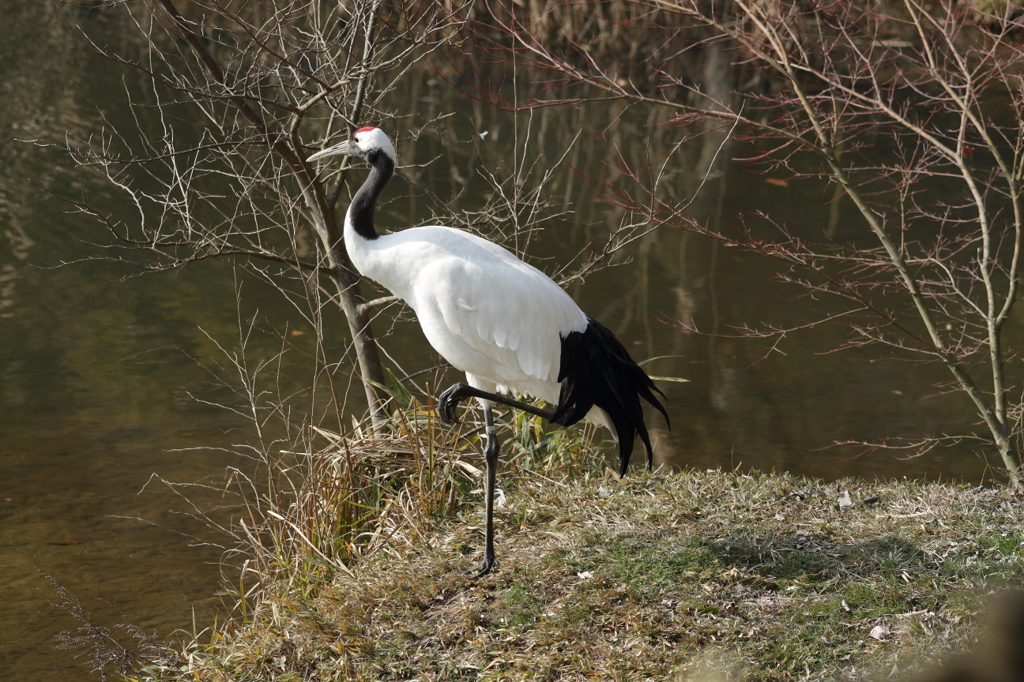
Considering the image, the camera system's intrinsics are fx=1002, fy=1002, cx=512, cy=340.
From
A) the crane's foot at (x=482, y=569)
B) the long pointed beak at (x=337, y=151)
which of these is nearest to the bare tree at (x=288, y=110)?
the long pointed beak at (x=337, y=151)

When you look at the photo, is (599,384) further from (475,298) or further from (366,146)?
(366,146)

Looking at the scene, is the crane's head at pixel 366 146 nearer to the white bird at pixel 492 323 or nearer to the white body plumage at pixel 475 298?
the white bird at pixel 492 323

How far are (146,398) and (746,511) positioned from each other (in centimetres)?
401

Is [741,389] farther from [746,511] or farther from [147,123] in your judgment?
[147,123]

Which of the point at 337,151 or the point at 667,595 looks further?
the point at 337,151

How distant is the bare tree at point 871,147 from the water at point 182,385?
1.19ft

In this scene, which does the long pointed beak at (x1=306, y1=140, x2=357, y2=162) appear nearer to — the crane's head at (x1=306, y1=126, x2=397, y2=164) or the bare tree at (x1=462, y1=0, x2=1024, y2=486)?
the crane's head at (x1=306, y1=126, x2=397, y2=164)

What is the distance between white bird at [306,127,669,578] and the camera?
370 cm

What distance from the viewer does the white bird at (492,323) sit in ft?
12.1

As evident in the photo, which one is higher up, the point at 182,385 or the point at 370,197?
the point at 370,197

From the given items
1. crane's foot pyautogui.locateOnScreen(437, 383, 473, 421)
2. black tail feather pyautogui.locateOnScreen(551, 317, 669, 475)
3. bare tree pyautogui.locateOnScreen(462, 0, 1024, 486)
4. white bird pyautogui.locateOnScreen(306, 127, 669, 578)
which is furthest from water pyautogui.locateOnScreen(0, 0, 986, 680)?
crane's foot pyautogui.locateOnScreen(437, 383, 473, 421)

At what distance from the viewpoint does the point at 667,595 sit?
11.1 feet

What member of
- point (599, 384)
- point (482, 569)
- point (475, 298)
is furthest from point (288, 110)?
point (482, 569)

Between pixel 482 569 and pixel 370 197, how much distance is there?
4.87 ft
